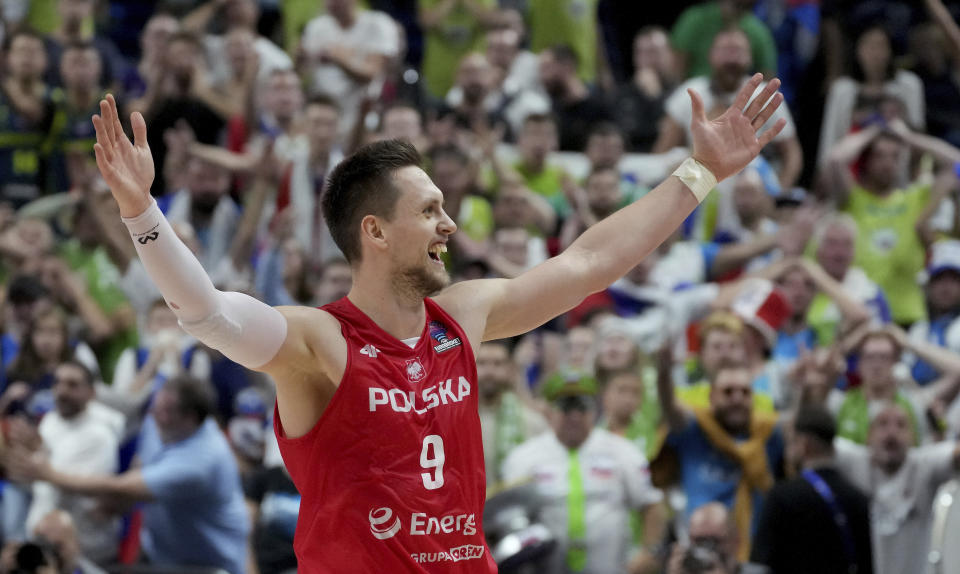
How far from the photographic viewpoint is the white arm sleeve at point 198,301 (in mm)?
3836

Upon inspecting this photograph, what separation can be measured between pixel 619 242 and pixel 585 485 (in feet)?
12.7

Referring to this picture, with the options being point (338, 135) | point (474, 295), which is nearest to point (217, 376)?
point (338, 135)

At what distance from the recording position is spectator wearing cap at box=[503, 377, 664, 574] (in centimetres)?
809

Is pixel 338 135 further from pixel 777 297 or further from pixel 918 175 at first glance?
pixel 918 175

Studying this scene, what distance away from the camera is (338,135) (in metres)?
11.6

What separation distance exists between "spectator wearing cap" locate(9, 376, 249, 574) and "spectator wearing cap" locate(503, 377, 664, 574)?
5.06 feet

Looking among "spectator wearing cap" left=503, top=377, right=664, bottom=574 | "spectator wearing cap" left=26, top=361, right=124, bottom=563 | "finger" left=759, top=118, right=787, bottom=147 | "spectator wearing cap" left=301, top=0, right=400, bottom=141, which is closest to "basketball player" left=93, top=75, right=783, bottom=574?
"finger" left=759, top=118, right=787, bottom=147

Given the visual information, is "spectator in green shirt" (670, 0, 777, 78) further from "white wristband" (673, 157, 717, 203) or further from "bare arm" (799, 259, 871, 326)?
"white wristband" (673, 157, 717, 203)

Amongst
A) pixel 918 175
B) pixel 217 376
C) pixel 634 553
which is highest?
pixel 918 175

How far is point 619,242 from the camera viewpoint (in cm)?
453

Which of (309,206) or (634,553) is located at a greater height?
(309,206)

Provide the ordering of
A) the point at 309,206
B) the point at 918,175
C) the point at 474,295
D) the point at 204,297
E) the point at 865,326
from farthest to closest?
the point at 918,175 → the point at 309,206 → the point at 865,326 → the point at 474,295 → the point at 204,297

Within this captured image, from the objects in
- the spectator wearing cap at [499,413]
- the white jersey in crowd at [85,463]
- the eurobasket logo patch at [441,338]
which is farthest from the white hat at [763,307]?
the eurobasket logo patch at [441,338]

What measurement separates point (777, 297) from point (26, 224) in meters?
5.25
